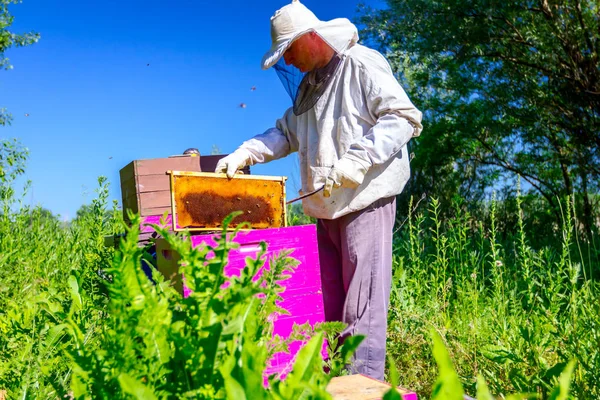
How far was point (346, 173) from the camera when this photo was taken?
2.41 metres

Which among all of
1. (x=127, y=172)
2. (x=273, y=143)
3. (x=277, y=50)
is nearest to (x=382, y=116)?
(x=277, y=50)

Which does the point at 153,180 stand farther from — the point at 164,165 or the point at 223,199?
the point at 223,199

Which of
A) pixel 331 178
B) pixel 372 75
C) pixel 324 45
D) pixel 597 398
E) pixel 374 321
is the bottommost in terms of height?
pixel 597 398

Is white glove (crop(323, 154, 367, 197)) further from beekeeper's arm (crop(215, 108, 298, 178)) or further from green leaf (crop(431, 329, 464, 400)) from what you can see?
green leaf (crop(431, 329, 464, 400))

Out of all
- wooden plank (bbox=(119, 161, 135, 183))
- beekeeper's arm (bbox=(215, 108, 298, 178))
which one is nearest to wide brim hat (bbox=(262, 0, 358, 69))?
→ beekeeper's arm (bbox=(215, 108, 298, 178))

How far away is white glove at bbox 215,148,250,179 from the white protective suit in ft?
1.07

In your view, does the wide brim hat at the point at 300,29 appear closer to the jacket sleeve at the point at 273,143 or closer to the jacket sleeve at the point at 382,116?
the jacket sleeve at the point at 382,116

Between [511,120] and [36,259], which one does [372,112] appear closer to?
[36,259]

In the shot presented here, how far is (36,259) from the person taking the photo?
13.1ft

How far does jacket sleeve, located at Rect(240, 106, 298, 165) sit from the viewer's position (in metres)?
3.01

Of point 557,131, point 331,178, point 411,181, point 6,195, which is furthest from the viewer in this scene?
point 411,181

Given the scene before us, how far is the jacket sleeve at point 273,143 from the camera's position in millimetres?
3012

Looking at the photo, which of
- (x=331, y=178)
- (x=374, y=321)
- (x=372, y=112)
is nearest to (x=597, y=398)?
(x=374, y=321)

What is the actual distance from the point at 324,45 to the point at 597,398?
6.20ft
